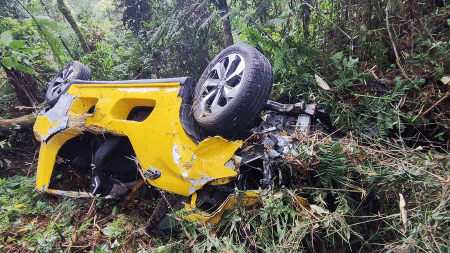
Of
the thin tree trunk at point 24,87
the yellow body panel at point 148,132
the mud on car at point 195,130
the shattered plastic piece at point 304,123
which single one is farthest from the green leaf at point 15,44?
the shattered plastic piece at point 304,123

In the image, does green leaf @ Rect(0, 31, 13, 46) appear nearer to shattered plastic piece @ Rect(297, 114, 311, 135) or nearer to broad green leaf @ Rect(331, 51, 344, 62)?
shattered plastic piece @ Rect(297, 114, 311, 135)

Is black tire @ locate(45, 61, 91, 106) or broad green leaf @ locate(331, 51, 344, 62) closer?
broad green leaf @ locate(331, 51, 344, 62)

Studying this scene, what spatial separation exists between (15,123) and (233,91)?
430 centimetres

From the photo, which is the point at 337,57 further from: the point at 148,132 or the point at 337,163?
the point at 148,132

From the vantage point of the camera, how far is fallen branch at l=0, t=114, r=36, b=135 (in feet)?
14.0

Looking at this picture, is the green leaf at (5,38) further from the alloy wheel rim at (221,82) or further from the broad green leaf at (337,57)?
the broad green leaf at (337,57)

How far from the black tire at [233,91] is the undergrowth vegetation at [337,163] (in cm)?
49

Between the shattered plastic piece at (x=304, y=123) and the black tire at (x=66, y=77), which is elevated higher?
the black tire at (x=66, y=77)

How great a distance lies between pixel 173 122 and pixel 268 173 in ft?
2.84

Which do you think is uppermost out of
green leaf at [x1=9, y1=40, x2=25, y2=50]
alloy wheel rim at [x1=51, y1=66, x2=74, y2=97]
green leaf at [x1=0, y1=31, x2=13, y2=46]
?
green leaf at [x1=0, y1=31, x2=13, y2=46]

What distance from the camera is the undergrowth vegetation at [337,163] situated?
65.6 inches

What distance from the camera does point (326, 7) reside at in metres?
3.44

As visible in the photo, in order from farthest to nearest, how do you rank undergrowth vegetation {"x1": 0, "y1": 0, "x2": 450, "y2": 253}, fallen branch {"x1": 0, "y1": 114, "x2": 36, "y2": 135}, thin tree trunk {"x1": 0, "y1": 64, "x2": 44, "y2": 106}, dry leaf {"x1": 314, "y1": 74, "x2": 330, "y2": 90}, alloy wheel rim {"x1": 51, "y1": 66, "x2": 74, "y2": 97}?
thin tree trunk {"x1": 0, "y1": 64, "x2": 44, "y2": 106}
fallen branch {"x1": 0, "y1": 114, "x2": 36, "y2": 135}
alloy wheel rim {"x1": 51, "y1": 66, "x2": 74, "y2": 97}
dry leaf {"x1": 314, "y1": 74, "x2": 330, "y2": 90}
undergrowth vegetation {"x1": 0, "y1": 0, "x2": 450, "y2": 253}

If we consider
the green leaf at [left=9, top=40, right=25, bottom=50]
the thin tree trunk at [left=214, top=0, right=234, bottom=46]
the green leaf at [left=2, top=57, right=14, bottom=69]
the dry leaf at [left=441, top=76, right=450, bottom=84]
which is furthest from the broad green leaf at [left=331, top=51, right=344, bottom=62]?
the green leaf at [left=2, top=57, right=14, bottom=69]
